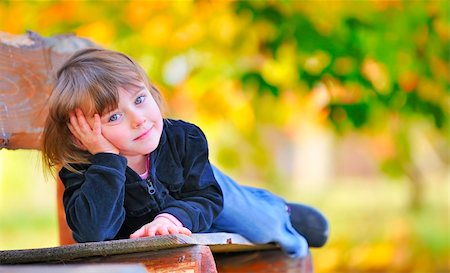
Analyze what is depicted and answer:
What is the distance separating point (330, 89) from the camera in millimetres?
4992

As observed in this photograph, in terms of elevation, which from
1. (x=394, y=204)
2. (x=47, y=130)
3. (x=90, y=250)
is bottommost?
(x=394, y=204)

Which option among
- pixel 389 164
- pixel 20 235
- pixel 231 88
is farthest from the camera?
pixel 20 235

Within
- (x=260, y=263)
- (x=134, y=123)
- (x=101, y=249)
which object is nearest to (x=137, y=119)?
(x=134, y=123)

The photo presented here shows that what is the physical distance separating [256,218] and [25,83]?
0.80 metres

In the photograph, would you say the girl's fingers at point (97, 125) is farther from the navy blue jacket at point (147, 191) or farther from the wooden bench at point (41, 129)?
the wooden bench at point (41, 129)

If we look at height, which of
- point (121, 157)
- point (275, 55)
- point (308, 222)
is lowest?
point (308, 222)

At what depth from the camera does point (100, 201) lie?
2.45 meters

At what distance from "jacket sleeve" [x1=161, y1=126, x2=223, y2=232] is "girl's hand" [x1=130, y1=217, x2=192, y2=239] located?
171 millimetres

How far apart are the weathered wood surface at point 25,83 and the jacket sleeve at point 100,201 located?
56 cm

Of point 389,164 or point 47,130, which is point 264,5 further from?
point 47,130

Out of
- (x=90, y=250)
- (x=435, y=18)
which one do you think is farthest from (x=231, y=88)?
(x=90, y=250)

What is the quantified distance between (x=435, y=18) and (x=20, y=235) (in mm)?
4451

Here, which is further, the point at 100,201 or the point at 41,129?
the point at 41,129

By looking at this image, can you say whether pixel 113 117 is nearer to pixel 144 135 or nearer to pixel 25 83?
pixel 144 135
